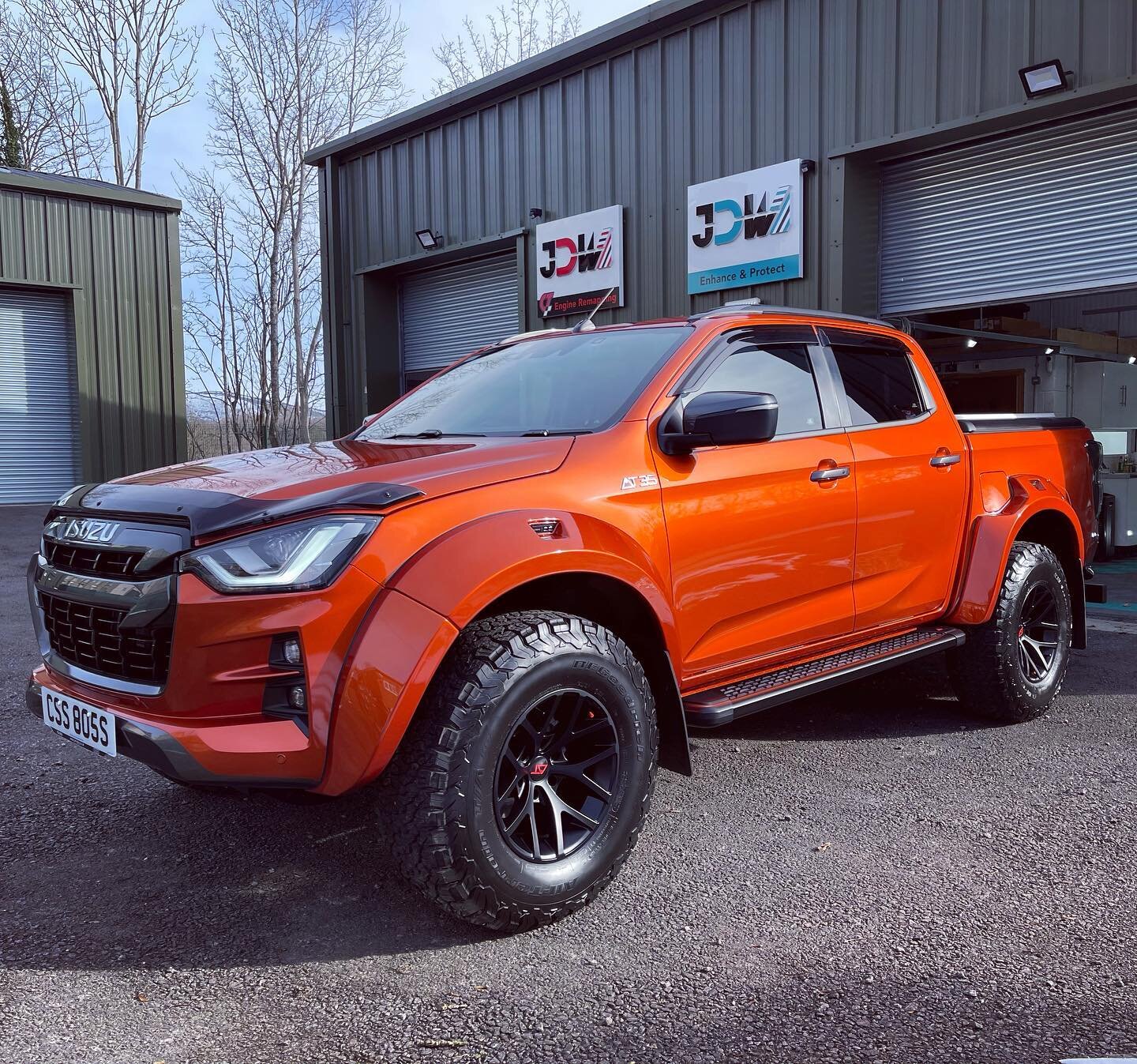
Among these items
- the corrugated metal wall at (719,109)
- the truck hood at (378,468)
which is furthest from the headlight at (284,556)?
the corrugated metal wall at (719,109)

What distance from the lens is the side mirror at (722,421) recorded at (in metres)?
3.24

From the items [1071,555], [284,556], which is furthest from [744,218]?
[284,556]

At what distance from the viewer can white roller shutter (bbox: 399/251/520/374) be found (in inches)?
538

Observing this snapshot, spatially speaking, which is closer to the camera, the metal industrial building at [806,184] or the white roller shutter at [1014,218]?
the white roller shutter at [1014,218]

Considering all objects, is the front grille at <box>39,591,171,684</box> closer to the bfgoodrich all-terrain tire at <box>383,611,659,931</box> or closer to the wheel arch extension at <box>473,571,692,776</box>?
the bfgoodrich all-terrain tire at <box>383,611,659,931</box>

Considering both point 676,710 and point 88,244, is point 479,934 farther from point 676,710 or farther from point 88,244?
point 88,244

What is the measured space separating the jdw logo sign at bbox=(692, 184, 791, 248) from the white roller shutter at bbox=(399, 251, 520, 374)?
3.51 meters

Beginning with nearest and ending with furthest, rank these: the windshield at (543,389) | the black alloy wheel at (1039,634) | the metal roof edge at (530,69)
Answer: the windshield at (543,389) → the black alloy wheel at (1039,634) → the metal roof edge at (530,69)

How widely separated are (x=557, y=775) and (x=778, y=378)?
1.86 meters

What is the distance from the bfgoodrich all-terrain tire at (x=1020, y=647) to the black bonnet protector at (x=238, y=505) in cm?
302

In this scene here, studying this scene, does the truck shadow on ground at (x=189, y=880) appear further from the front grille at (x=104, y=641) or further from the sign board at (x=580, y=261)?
the sign board at (x=580, y=261)

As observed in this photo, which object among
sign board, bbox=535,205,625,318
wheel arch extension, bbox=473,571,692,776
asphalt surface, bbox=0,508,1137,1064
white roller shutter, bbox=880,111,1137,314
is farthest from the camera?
sign board, bbox=535,205,625,318

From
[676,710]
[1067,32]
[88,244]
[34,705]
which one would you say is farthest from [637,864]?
[88,244]

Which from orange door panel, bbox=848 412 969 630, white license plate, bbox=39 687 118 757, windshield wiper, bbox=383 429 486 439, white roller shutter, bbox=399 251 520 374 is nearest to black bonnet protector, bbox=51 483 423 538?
white license plate, bbox=39 687 118 757
